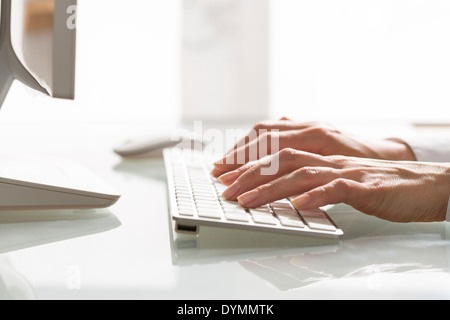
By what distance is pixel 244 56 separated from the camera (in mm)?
3838

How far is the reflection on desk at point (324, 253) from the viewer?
515 millimetres

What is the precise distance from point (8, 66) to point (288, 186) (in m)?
0.40

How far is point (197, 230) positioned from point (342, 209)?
0.81 ft

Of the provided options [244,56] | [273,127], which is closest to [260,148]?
[273,127]

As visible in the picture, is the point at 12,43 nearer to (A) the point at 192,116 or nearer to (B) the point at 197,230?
(B) the point at 197,230

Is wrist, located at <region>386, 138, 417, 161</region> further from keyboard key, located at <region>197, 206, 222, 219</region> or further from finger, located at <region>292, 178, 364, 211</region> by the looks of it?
keyboard key, located at <region>197, 206, 222, 219</region>

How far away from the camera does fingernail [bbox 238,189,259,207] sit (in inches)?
25.8

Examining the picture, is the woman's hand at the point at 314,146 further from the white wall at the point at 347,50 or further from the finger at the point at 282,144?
the white wall at the point at 347,50

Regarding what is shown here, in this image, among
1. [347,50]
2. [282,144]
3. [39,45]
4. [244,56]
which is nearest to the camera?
[39,45]

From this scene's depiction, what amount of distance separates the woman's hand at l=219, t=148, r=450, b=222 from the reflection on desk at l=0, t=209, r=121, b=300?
0.15 metres

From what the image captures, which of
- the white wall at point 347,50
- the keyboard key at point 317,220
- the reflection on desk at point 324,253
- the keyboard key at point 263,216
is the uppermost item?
the white wall at point 347,50

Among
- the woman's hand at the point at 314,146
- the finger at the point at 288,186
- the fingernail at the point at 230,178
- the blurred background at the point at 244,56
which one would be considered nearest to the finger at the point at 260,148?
the woman's hand at the point at 314,146

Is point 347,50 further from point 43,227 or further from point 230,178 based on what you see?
point 43,227
